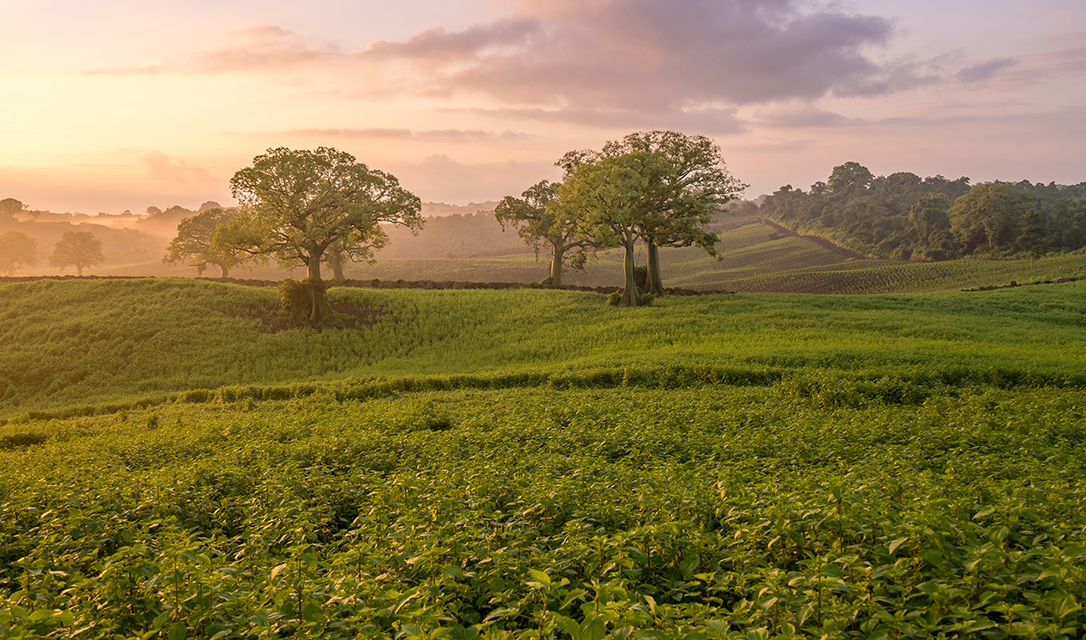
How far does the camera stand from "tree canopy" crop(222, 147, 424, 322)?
42.3 metres

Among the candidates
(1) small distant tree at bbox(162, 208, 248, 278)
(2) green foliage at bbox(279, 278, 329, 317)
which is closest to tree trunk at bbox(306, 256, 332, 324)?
(2) green foliage at bbox(279, 278, 329, 317)

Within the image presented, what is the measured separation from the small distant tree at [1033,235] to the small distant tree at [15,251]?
529 ft

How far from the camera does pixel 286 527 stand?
734 centimetres

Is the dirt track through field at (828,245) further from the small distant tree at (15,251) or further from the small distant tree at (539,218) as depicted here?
the small distant tree at (15,251)

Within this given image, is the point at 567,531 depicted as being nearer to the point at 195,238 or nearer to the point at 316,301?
the point at 316,301

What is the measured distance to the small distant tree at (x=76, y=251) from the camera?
9931cm

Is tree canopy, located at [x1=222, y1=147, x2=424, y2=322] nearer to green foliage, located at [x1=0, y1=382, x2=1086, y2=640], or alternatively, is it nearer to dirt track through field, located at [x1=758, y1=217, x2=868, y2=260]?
green foliage, located at [x1=0, y1=382, x2=1086, y2=640]

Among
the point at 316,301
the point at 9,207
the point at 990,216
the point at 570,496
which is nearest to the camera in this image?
the point at 570,496

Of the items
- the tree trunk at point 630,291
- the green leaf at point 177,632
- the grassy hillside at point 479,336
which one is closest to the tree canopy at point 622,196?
the tree trunk at point 630,291

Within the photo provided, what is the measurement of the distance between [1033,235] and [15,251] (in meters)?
163

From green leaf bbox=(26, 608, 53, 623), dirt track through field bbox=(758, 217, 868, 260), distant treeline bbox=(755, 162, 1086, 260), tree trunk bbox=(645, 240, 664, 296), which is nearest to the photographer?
green leaf bbox=(26, 608, 53, 623)

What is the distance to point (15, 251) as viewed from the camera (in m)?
99.9

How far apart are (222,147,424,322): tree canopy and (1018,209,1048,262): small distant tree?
287 ft

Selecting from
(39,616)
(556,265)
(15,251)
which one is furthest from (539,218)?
(15,251)
